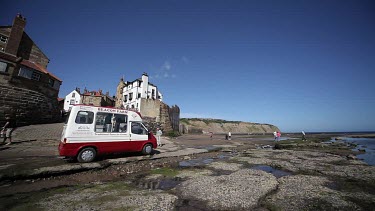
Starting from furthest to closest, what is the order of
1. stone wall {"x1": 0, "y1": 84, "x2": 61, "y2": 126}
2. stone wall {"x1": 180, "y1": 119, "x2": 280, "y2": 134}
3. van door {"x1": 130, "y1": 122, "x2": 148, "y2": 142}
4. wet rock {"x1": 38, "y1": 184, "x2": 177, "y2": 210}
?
stone wall {"x1": 180, "y1": 119, "x2": 280, "y2": 134} → stone wall {"x1": 0, "y1": 84, "x2": 61, "y2": 126} → van door {"x1": 130, "y1": 122, "x2": 148, "y2": 142} → wet rock {"x1": 38, "y1": 184, "x2": 177, "y2": 210}

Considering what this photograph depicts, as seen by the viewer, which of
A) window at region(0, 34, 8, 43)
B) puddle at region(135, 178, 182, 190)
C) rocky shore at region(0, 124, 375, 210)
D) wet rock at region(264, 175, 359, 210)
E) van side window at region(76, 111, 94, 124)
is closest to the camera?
rocky shore at region(0, 124, 375, 210)

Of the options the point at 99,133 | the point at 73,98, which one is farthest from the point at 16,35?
the point at 73,98

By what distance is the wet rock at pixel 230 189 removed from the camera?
516 centimetres

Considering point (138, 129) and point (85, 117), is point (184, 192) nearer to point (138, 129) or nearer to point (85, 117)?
point (138, 129)

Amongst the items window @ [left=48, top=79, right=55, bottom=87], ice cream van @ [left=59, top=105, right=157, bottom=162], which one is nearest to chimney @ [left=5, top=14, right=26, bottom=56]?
window @ [left=48, top=79, right=55, bottom=87]

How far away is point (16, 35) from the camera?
2827 cm

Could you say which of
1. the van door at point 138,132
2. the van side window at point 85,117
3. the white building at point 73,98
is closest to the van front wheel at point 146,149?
the van door at point 138,132

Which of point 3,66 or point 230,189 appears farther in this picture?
point 3,66

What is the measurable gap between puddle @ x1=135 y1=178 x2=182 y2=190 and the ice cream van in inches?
182

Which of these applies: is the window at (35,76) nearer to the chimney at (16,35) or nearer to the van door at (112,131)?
the chimney at (16,35)

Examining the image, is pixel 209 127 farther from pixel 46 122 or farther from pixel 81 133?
pixel 81 133

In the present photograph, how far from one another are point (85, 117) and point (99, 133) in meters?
1.26

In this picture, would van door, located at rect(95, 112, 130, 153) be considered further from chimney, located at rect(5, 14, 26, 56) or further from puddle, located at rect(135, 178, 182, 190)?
chimney, located at rect(5, 14, 26, 56)

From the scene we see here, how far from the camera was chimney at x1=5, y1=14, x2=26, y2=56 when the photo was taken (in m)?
27.6
